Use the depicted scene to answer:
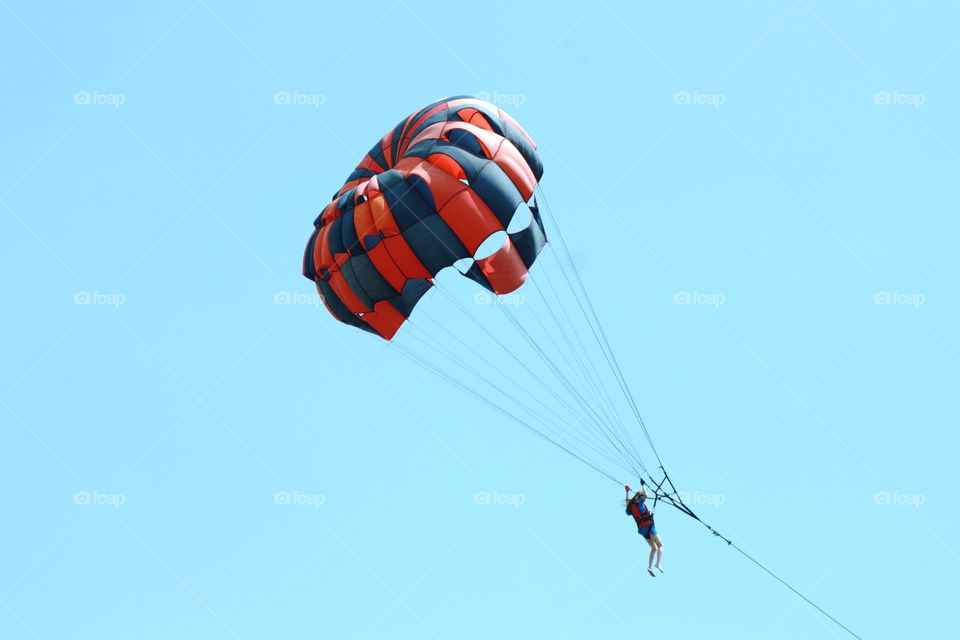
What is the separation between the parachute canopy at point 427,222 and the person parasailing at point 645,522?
4533 mm

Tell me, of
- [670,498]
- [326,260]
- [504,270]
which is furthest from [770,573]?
[326,260]

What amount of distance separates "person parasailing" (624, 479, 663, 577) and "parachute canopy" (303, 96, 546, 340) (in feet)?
14.9

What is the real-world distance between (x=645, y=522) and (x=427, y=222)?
21.8ft

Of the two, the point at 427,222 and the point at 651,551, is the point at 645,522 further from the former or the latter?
the point at 427,222

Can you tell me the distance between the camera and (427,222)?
25.5m

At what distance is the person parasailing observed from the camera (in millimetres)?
25656

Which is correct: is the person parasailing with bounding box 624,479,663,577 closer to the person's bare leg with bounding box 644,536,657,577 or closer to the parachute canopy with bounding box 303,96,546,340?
the person's bare leg with bounding box 644,536,657,577

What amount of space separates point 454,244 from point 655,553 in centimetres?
670

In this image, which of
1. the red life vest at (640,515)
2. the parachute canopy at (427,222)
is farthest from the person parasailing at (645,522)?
the parachute canopy at (427,222)

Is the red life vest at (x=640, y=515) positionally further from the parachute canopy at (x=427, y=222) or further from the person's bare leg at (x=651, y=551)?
the parachute canopy at (x=427, y=222)

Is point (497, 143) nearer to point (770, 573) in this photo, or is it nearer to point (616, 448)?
point (616, 448)

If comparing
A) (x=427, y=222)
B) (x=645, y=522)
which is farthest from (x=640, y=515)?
(x=427, y=222)

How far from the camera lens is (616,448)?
24891 millimetres

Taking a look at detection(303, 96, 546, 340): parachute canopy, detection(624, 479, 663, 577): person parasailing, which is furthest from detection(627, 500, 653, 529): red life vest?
detection(303, 96, 546, 340): parachute canopy
